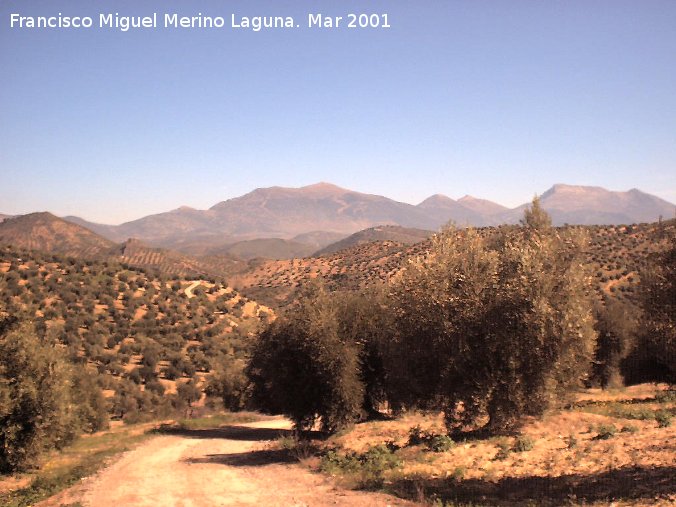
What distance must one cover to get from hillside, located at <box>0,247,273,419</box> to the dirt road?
17.3 m

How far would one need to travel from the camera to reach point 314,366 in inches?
953

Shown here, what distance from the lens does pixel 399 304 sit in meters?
21.0

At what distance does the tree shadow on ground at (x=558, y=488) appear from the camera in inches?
504

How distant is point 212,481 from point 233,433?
14.8m

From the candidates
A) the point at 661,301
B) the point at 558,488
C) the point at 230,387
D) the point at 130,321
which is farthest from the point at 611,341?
the point at 130,321

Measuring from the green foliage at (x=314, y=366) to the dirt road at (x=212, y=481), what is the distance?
2.77 meters

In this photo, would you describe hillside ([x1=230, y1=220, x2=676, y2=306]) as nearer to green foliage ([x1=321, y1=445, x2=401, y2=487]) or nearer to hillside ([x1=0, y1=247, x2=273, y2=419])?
hillside ([x1=0, y1=247, x2=273, y2=419])

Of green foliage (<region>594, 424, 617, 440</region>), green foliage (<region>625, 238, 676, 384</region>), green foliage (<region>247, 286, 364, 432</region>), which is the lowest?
green foliage (<region>594, 424, 617, 440</region>)

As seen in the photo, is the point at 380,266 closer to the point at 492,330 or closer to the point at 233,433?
the point at 233,433

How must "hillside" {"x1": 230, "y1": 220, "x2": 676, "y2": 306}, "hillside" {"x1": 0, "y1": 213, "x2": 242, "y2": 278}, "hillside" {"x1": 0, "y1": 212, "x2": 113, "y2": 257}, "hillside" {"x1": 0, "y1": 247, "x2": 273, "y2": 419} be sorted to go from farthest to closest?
1. "hillside" {"x1": 0, "y1": 212, "x2": 113, "y2": 257}
2. "hillside" {"x1": 0, "y1": 213, "x2": 242, "y2": 278}
3. "hillside" {"x1": 230, "y1": 220, "x2": 676, "y2": 306}
4. "hillside" {"x1": 0, "y1": 247, "x2": 273, "y2": 419}

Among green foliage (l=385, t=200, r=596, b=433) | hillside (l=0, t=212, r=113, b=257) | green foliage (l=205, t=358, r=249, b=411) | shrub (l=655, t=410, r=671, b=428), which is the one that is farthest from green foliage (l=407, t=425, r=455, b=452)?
hillside (l=0, t=212, r=113, b=257)

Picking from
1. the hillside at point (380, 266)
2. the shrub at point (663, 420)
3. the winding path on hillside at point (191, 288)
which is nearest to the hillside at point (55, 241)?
the hillside at point (380, 266)

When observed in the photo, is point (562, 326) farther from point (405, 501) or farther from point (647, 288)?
point (405, 501)

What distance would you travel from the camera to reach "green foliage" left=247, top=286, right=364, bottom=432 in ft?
78.2
